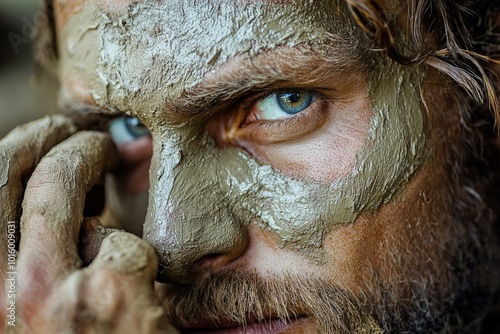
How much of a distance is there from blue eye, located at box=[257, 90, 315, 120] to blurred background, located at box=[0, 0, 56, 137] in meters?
1.47

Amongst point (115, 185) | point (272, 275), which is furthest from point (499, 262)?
point (115, 185)

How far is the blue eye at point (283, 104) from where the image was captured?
1.06 metres

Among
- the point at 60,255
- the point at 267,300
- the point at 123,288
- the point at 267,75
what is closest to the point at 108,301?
the point at 123,288

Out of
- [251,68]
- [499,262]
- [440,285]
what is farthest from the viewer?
[499,262]

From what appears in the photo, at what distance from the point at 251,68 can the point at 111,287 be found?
39cm

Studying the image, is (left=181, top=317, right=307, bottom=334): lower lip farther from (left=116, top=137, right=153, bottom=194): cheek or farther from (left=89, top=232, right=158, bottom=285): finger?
(left=116, top=137, right=153, bottom=194): cheek

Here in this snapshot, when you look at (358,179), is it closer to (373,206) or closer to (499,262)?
(373,206)

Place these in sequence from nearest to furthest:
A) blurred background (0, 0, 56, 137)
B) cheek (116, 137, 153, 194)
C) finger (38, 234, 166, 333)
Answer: finger (38, 234, 166, 333), cheek (116, 137, 153, 194), blurred background (0, 0, 56, 137)

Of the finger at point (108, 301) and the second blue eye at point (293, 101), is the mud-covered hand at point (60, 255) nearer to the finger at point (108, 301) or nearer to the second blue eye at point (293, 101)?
the finger at point (108, 301)

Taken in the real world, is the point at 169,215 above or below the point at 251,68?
below

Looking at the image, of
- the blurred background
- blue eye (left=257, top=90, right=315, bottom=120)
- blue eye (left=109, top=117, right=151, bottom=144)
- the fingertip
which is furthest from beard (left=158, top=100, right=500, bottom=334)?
the blurred background

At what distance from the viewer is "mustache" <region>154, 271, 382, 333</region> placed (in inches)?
40.3

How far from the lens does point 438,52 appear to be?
3.41 feet

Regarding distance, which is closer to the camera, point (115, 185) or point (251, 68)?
point (251, 68)
